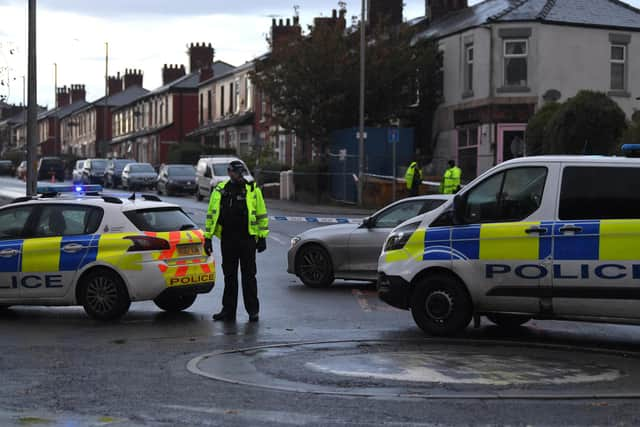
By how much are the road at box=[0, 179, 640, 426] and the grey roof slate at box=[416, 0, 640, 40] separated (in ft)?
89.0

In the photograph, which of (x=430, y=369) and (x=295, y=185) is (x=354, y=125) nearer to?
(x=295, y=185)

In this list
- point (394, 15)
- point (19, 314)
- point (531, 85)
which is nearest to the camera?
point (19, 314)

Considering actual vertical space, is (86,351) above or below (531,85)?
below

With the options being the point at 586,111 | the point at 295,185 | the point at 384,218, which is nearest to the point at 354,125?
the point at 295,185

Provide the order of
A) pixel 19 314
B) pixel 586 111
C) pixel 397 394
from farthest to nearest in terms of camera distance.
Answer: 1. pixel 586 111
2. pixel 19 314
3. pixel 397 394

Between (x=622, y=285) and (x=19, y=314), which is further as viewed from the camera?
(x=19, y=314)

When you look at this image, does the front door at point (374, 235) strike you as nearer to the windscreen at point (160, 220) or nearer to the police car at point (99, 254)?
the police car at point (99, 254)

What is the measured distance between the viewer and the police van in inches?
414

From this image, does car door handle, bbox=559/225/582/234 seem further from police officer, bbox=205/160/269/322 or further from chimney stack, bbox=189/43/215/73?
chimney stack, bbox=189/43/215/73

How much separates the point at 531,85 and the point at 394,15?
14118mm

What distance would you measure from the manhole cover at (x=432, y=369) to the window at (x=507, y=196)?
1.28 m

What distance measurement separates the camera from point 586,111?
29.6 meters

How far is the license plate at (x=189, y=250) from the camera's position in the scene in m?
13.1

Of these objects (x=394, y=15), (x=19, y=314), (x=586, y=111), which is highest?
(x=394, y=15)
